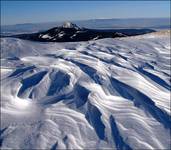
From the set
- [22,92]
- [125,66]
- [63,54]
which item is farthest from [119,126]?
[63,54]

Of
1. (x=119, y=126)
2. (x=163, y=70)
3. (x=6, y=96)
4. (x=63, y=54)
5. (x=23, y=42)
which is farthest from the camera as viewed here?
(x=23, y=42)

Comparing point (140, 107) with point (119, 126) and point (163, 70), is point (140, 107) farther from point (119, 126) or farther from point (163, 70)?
point (163, 70)

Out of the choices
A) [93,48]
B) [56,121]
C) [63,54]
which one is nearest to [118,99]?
[56,121]

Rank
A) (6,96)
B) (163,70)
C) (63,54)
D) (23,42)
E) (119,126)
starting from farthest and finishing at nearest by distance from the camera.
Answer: (23,42) → (63,54) → (163,70) → (6,96) → (119,126)

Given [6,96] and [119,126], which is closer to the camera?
[119,126]

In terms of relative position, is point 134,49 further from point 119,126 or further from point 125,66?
point 119,126

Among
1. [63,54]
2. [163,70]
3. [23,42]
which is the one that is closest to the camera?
[163,70]
